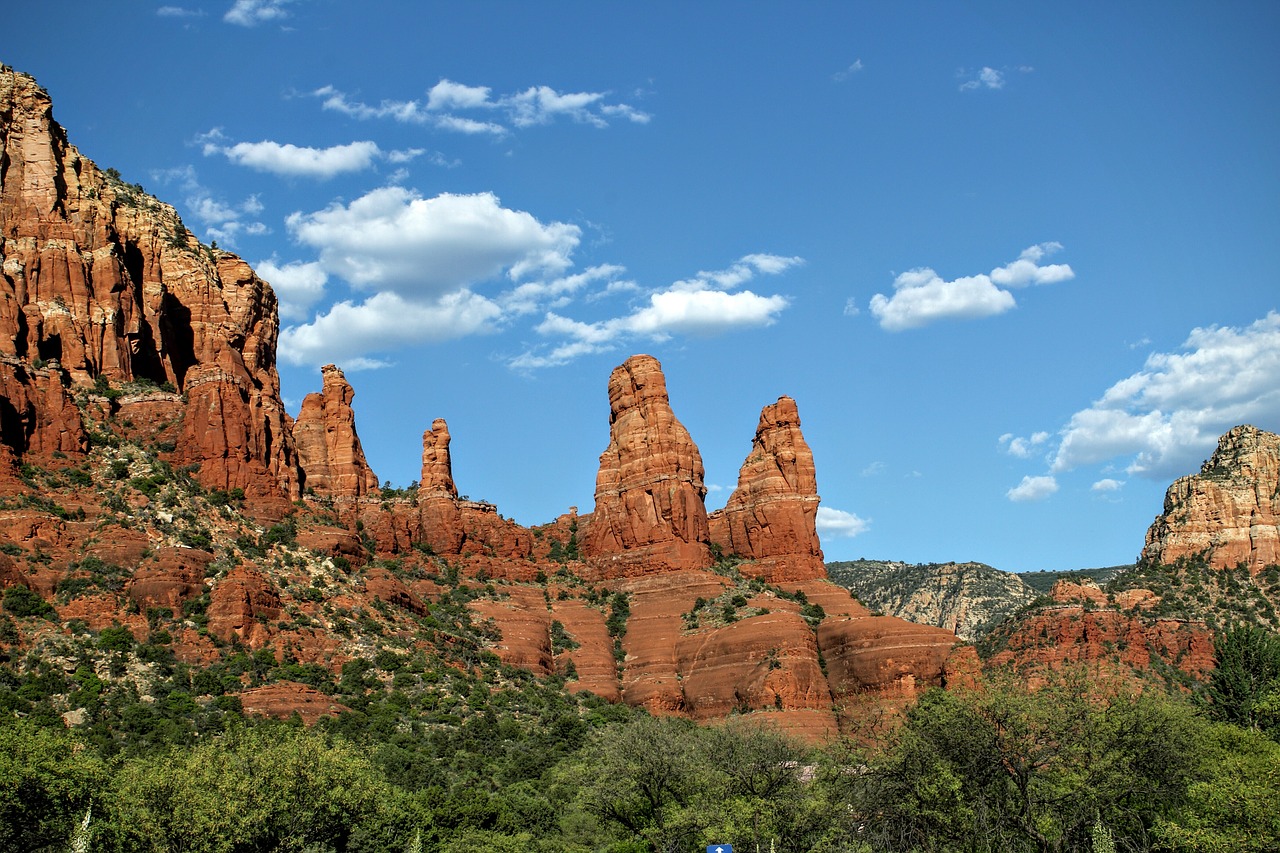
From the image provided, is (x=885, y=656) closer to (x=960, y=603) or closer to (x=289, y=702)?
(x=289, y=702)

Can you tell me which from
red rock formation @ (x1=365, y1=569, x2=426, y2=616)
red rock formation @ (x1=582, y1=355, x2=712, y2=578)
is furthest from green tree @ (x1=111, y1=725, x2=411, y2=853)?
red rock formation @ (x1=582, y1=355, x2=712, y2=578)

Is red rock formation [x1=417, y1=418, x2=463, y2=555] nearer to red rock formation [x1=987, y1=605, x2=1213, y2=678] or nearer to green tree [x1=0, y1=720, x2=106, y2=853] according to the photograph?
red rock formation [x1=987, y1=605, x2=1213, y2=678]

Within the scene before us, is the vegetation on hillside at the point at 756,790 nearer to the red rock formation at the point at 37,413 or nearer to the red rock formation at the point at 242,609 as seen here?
the red rock formation at the point at 242,609

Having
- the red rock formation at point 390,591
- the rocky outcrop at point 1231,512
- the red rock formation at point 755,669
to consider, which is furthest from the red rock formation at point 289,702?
the rocky outcrop at point 1231,512

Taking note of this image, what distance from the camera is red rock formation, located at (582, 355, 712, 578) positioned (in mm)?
138250

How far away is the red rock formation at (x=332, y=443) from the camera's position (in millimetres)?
136875

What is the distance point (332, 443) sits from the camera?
5468 inches

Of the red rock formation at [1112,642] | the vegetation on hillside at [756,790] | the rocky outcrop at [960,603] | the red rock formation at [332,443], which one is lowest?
the vegetation on hillside at [756,790]

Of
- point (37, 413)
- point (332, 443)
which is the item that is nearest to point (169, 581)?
point (37, 413)

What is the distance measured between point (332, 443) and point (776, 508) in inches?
1705

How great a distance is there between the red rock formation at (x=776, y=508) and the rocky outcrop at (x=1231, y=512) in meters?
36.7

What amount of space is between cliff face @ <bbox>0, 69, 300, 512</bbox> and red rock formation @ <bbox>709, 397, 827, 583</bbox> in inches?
1766

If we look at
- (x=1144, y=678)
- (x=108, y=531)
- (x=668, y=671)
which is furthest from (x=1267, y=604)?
(x=108, y=531)

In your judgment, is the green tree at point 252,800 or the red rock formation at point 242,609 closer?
the green tree at point 252,800
